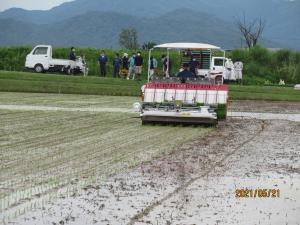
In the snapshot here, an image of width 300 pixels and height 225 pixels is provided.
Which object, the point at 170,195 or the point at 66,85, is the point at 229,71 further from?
the point at 170,195

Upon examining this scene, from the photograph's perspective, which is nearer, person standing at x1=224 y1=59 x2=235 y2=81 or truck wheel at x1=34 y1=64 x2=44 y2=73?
truck wheel at x1=34 y1=64 x2=44 y2=73

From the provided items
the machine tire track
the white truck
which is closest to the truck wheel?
the white truck

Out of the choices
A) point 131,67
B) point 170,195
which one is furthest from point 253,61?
point 170,195

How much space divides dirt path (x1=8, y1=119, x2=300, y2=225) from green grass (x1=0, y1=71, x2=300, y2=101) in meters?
21.4

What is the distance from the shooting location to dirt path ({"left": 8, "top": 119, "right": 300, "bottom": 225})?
9.15 meters

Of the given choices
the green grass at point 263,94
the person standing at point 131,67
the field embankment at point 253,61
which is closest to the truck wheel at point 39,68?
the person standing at point 131,67

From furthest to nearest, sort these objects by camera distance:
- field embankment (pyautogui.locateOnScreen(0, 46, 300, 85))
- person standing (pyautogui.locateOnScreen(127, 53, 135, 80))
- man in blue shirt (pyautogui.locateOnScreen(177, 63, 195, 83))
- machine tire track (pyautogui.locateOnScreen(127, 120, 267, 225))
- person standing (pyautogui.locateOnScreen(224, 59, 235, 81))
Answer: field embankment (pyautogui.locateOnScreen(0, 46, 300, 85))
person standing (pyautogui.locateOnScreen(224, 59, 235, 81))
person standing (pyautogui.locateOnScreen(127, 53, 135, 80))
man in blue shirt (pyautogui.locateOnScreen(177, 63, 195, 83))
machine tire track (pyautogui.locateOnScreen(127, 120, 267, 225))

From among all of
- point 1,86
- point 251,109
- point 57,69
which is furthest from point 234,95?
point 57,69

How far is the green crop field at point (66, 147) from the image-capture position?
1091 cm

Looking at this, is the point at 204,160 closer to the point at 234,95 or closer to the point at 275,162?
the point at 275,162

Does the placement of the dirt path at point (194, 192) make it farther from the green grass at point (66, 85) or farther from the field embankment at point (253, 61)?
the field embankment at point (253, 61)

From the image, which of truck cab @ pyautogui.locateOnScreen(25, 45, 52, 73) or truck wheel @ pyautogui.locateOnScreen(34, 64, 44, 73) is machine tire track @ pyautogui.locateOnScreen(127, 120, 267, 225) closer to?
truck cab @ pyautogui.locateOnScreen(25, 45, 52, 73)

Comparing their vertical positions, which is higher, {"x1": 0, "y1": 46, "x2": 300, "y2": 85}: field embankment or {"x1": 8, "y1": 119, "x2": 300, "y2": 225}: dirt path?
{"x1": 0, "y1": 46, "x2": 300, "y2": 85}: field embankment

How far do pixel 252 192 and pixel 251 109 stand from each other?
19.6m
